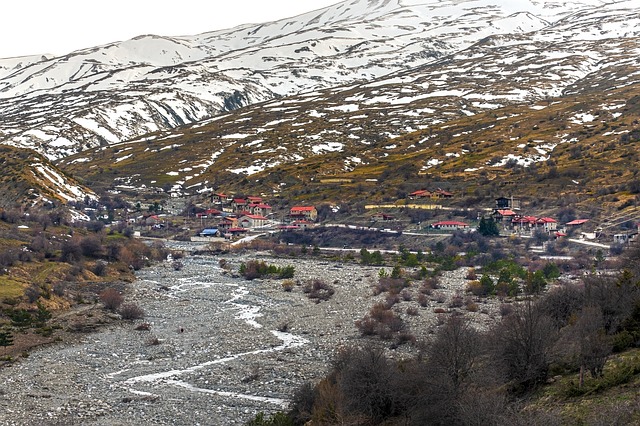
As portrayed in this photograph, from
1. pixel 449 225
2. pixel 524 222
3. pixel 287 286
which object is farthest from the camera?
pixel 449 225

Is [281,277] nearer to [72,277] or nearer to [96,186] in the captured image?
[72,277]

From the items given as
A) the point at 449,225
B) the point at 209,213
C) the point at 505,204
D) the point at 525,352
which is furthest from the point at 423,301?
the point at 209,213

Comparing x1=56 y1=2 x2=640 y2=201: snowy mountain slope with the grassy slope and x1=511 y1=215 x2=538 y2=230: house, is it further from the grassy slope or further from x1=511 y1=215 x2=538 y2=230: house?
x1=511 y1=215 x2=538 y2=230: house

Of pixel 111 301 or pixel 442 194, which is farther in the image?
pixel 442 194

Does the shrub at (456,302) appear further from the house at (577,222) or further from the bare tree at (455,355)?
the house at (577,222)

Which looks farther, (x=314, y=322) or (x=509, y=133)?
(x=509, y=133)

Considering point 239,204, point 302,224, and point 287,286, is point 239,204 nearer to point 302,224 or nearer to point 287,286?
point 302,224

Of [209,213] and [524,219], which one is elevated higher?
[209,213]

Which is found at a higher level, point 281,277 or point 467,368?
point 467,368

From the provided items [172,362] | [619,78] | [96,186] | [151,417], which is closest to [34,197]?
[96,186]
